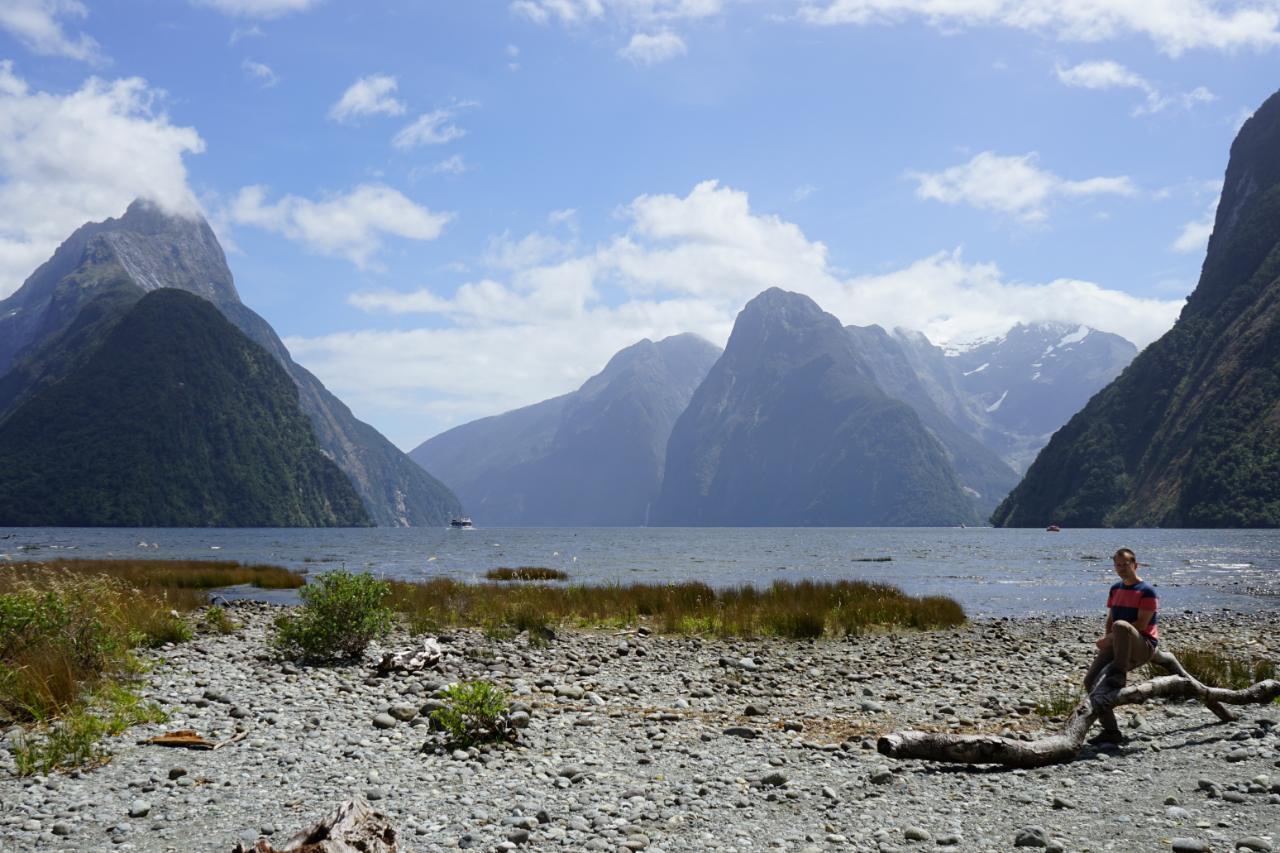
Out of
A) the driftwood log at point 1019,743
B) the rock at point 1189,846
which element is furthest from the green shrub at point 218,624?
the rock at point 1189,846

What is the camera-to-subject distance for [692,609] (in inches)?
1000

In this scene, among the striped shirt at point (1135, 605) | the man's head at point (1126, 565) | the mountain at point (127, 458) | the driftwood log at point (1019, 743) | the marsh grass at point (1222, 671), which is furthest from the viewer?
the mountain at point (127, 458)

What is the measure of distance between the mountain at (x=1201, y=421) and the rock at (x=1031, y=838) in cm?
15017

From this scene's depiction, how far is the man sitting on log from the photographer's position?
10.0 metres

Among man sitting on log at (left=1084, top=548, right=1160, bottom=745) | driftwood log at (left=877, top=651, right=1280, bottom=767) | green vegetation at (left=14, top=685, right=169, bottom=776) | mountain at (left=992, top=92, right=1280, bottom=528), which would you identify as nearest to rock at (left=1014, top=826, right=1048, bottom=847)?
driftwood log at (left=877, top=651, right=1280, bottom=767)

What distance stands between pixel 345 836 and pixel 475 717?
5.12 m

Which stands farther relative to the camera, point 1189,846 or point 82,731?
point 82,731

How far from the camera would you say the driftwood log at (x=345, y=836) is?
15.9 ft

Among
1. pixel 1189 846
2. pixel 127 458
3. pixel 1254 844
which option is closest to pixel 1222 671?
pixel 1254 844

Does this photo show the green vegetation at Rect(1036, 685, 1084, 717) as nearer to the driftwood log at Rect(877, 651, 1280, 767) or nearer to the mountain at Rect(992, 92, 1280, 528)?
the driftwood log at Rect(877, 651, 1280, 767)

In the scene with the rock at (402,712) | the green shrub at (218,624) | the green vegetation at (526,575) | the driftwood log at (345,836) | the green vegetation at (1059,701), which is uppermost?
the driftwood log at (345,836)

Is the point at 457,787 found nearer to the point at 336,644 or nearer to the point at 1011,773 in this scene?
the point at 1011,773

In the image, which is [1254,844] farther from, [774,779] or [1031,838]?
[774,779]

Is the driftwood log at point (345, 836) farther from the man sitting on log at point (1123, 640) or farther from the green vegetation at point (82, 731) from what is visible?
the man sitting on log at point (1123, 640)
